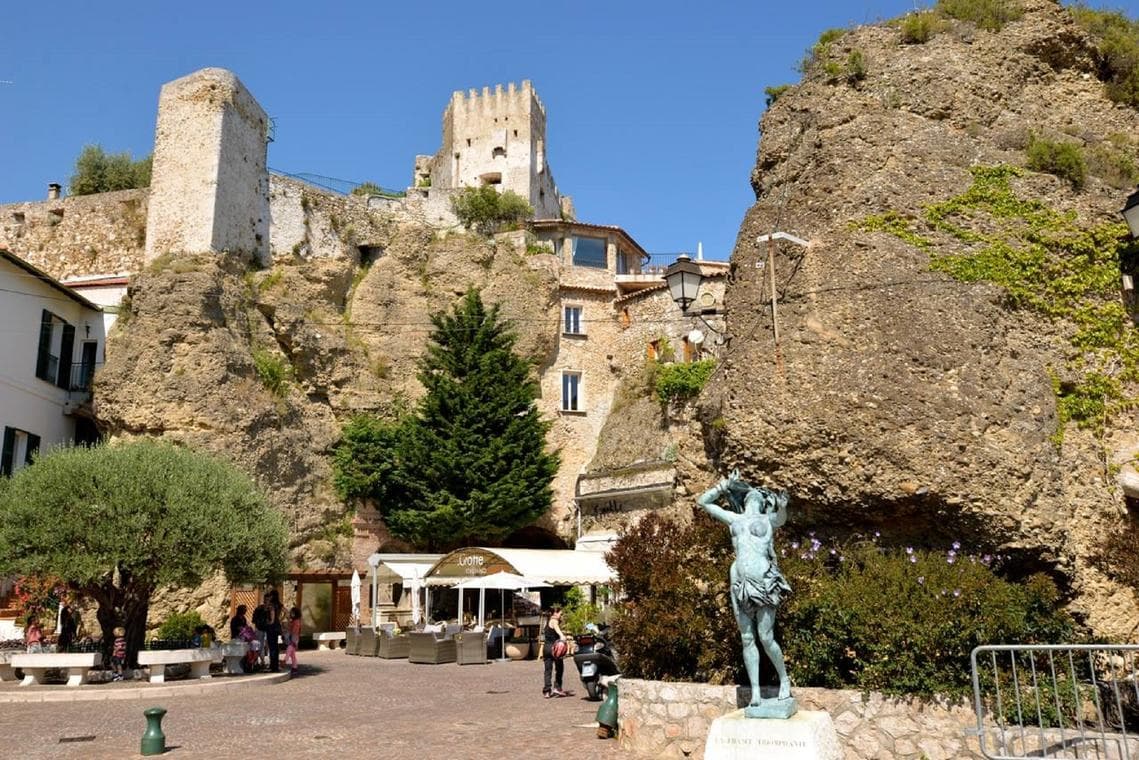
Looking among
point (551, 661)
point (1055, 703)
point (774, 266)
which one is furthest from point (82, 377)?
point (1055, 703)

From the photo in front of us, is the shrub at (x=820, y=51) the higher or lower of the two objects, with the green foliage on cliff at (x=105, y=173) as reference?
lower

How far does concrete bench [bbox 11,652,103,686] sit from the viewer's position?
15891 mm

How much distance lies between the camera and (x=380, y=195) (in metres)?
40.6

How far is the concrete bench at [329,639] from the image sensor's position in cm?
2683

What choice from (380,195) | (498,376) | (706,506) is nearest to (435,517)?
(498,376)

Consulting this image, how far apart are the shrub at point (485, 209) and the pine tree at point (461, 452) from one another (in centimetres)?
870

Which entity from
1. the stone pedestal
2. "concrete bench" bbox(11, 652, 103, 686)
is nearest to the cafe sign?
"concrete bench" bbox(11, 652, 103, 686)

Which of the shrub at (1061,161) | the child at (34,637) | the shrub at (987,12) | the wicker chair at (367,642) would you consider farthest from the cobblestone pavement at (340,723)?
the shrub at (987,12)

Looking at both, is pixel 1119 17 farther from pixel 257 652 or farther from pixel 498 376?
pixel 498 376

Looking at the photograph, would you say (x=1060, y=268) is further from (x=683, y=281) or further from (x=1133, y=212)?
(x=683, y=281)

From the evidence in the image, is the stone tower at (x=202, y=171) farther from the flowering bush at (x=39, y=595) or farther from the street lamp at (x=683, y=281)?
the street lamp at (x=683, y=281)

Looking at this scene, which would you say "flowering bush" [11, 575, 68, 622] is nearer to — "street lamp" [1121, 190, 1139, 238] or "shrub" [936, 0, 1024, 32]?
"shrub" [936, 0, 1024, 32]

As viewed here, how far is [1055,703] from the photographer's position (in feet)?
25.5

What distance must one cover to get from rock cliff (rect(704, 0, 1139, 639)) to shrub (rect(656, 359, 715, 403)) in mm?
21342
